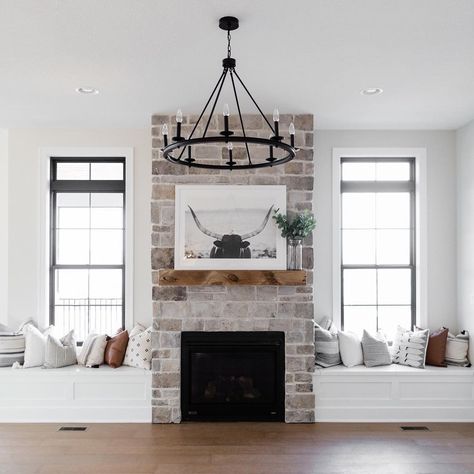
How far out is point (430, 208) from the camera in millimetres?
5512

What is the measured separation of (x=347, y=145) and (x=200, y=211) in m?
1.82

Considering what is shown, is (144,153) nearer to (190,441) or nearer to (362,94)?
(362,94)

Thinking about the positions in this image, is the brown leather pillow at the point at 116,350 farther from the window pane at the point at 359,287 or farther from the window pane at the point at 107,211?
the window pane at the point at 359,287

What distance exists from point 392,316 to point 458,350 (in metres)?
0.75

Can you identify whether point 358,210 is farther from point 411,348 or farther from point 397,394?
point 397,394

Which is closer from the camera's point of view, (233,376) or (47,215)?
(233,376)

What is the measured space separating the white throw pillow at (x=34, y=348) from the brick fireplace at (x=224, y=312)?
1195mm

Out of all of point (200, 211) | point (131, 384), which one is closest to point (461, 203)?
point (200, 211)

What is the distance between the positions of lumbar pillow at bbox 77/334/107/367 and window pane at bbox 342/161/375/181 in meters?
3.13

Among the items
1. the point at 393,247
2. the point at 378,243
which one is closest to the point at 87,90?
the point at 378,243

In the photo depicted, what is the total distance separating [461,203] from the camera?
5.37 m

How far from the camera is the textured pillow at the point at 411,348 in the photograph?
514cm

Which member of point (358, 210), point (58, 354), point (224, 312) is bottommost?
point (58, 354)

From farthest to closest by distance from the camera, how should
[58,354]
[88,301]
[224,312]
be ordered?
[88,301] → [58,354] → [224,312]
